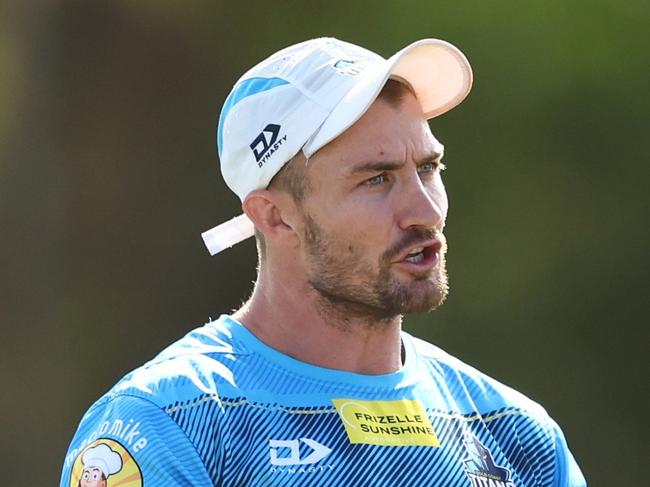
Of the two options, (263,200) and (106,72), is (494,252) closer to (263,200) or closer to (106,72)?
(106,72)

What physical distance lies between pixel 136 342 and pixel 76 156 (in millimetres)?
1022

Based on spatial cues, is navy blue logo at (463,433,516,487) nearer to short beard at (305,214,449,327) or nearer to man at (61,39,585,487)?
man at (61,39,585,487)

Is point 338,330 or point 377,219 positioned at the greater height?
point 377,219

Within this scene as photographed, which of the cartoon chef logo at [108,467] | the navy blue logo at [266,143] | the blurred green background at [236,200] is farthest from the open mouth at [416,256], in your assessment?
the blurred green background at [236,200]

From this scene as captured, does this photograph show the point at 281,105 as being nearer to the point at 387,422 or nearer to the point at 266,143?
the point at 266,143

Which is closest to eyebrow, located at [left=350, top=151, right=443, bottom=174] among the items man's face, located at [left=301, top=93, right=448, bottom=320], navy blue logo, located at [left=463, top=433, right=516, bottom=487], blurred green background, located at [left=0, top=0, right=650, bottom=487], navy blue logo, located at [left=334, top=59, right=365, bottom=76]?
man's face, located at [left=301, top=93, right=448, bottom=320]

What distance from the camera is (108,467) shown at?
2473mm

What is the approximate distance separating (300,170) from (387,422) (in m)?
0.60

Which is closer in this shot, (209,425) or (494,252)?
(209,425)

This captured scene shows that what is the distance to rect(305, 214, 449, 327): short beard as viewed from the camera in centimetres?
276

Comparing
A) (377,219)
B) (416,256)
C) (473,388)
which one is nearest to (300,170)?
(377,219)

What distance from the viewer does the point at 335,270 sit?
110 inches

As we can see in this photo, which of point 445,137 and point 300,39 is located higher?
point 300,39

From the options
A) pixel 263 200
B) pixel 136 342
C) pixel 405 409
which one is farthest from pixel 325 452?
pixel 136 342
